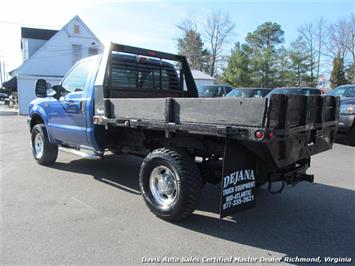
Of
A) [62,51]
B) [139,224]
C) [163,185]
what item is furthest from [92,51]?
[139,224]

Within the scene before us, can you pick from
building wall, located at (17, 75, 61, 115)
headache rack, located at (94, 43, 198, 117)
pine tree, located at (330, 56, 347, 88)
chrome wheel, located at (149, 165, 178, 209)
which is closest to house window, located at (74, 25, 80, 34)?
building wall, located at (17, 75, 61, 115)

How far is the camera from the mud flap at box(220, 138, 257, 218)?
12.0ft

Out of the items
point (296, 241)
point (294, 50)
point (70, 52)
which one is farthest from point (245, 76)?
point (296, 241)

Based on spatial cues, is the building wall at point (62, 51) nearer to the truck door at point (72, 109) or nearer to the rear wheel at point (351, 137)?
the truck door at point (72, 109)

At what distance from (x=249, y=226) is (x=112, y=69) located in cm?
323

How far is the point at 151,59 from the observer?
6.25 meters

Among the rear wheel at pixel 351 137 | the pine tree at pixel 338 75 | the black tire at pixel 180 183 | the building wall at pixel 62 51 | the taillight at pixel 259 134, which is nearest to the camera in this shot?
the taillight at pixel 259 134

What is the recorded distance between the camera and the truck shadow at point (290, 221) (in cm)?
364

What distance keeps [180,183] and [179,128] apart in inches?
25.3

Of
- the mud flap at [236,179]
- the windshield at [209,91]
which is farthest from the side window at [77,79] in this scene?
the windshield at [209,91]

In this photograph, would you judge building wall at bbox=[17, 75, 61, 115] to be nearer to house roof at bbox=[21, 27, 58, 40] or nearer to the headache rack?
house roof at bbox=[21, 27, 58, 40]

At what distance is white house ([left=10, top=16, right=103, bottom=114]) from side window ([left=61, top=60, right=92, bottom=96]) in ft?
75.0

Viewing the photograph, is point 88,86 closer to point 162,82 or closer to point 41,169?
point 162,82

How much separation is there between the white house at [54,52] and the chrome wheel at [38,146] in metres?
21.7
